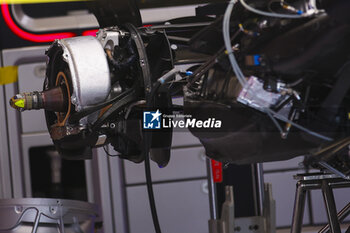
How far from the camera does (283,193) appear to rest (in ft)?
9.34

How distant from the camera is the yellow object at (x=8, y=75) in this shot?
281 cm

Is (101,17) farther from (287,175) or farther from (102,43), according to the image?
(287,175)

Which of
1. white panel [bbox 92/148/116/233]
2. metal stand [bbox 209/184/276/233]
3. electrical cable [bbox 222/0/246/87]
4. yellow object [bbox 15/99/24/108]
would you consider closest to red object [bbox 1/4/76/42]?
white panel [bbox 92/148/116/233]

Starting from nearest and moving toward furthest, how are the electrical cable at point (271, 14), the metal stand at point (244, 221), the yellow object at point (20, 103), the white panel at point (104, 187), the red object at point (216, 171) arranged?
the electrical cable at point (271, 14) < the yellow object at point (20, 103) < the metal stand at point (244, 221) < the red object at point (216, 171) < the white panel at point (104, 187)

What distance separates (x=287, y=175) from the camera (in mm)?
2844

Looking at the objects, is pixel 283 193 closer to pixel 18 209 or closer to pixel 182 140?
pixel 182 140

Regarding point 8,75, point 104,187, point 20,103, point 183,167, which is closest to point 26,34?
point 8,75

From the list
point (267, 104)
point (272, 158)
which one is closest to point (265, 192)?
point (272, 158)

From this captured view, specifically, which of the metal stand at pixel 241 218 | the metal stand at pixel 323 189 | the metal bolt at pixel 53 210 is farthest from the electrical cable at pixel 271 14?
the metal bolt at pixel 53 210

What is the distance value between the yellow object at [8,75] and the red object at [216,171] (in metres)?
1.30

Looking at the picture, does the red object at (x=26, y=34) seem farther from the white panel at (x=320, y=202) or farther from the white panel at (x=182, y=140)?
the white panel at (x=320, y=202)

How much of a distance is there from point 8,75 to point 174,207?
105cm

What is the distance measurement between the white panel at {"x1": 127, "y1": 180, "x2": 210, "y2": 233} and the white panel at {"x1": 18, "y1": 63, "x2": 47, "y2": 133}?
1.84ft

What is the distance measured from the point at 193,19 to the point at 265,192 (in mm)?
721
